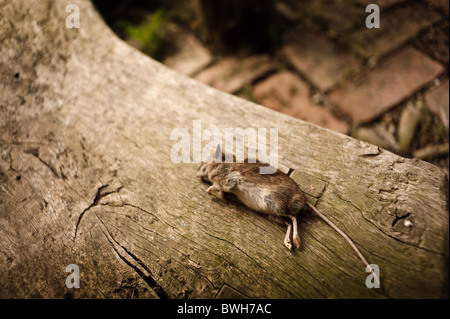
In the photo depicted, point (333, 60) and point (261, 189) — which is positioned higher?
point (333, 60)

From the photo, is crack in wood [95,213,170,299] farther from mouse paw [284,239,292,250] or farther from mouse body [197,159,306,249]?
mouse paw [284,239,292,250]

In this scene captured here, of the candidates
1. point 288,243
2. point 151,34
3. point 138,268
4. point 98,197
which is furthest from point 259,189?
point 151,34

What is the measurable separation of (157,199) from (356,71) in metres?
2.49

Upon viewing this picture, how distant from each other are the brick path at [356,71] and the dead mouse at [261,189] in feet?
4.65

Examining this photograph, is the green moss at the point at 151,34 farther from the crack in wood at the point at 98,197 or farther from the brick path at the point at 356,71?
the crack in wood at the point at 98,197

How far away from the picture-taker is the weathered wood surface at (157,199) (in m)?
1.42

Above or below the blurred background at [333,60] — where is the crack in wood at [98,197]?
below

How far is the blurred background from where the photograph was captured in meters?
2.75

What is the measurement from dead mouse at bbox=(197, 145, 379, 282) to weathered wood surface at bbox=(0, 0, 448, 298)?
2.1 inches

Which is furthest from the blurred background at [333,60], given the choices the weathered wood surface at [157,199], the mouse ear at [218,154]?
the mouse ear at [218,154]

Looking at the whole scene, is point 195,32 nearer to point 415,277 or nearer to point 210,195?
point 210,195

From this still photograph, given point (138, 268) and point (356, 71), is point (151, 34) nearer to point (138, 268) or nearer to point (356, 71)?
point (356, 71)

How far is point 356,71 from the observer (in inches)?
119
